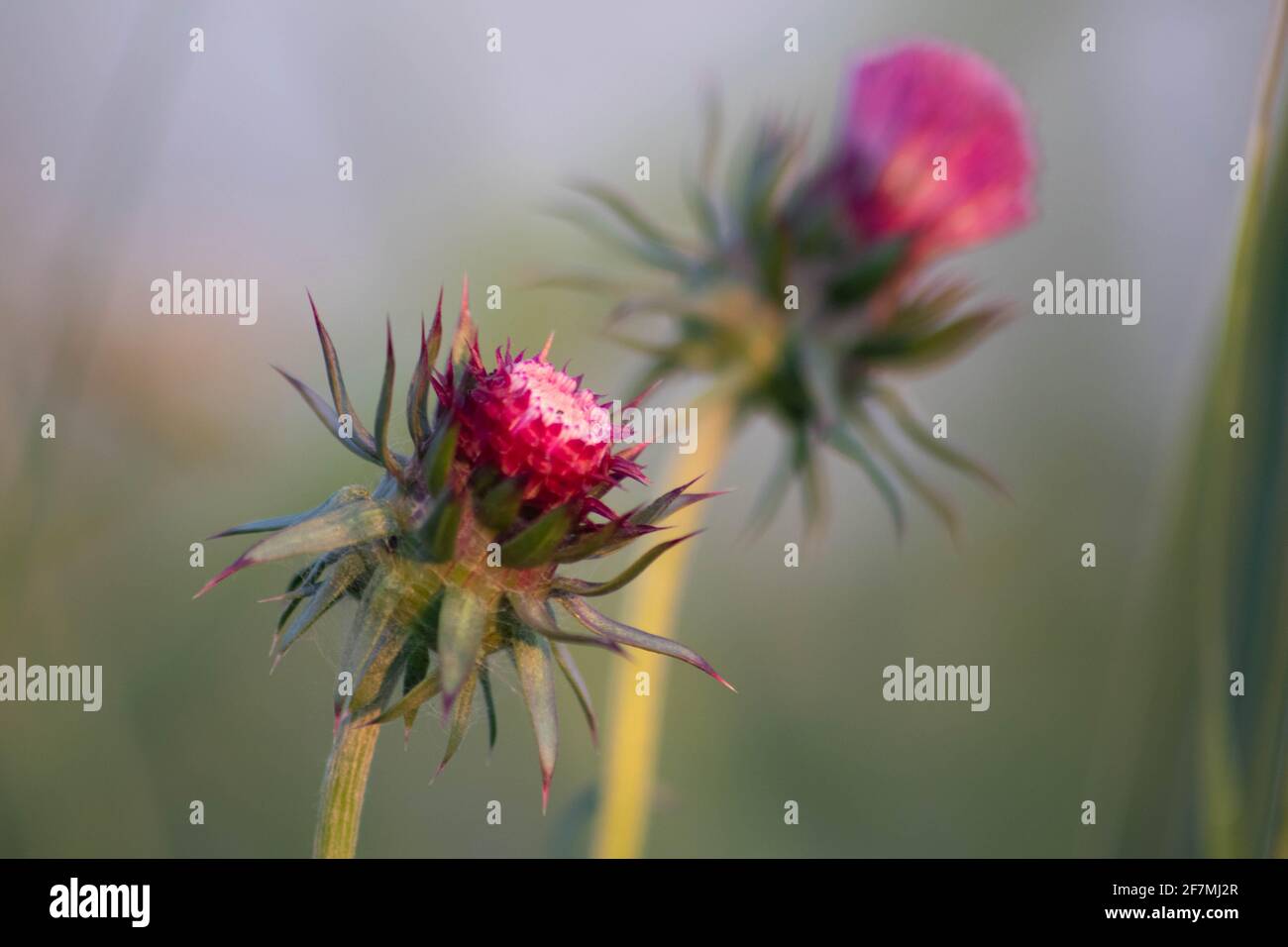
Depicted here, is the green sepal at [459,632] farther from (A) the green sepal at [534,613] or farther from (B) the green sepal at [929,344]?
(B) the green sepal at [929,344]

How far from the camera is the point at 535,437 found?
117 cm

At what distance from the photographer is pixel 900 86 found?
2.18 metres

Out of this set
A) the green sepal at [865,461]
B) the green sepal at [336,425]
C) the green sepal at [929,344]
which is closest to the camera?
the green sepal at [336,425]

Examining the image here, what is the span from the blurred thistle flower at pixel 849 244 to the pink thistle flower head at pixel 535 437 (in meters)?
0.82

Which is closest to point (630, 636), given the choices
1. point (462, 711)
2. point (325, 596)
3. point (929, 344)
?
point (462, 711)

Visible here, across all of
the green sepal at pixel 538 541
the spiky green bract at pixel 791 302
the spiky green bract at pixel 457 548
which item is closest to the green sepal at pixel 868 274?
the spiky green bract at pixel 791 302

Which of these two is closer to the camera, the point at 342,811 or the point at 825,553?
the point at 342,811

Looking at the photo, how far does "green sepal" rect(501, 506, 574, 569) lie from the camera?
3.64 ft

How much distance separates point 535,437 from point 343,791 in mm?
378

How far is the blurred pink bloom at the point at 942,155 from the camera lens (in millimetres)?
2172

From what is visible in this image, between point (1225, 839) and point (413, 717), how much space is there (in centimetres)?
87
